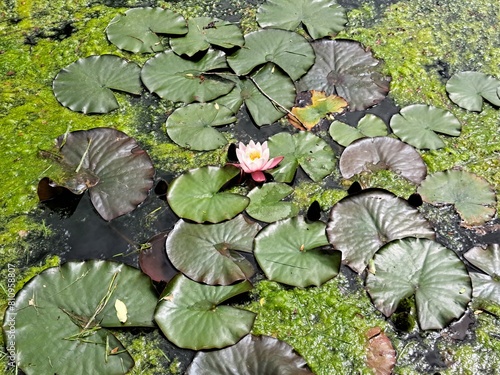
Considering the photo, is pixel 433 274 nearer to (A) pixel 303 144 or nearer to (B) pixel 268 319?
(B) pixel 268 319

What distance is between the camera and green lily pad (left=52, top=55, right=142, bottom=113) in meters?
2.36

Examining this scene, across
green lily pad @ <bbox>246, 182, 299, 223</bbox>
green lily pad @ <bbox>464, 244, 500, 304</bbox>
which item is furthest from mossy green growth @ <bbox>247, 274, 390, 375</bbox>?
green lily pad @ <bbox>464, 244, 500, 304</bbox>

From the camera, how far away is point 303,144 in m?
2.23

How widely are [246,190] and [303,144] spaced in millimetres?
331

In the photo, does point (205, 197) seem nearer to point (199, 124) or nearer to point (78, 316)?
point (199, 124)

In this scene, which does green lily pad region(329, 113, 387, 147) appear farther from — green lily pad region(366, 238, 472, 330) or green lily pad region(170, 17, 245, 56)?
green lily pad region(170, 17, 245, 56)

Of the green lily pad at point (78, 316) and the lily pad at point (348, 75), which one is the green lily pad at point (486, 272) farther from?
the green lily pad at point (78, 316)

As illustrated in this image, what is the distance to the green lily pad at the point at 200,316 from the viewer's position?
1.64 m

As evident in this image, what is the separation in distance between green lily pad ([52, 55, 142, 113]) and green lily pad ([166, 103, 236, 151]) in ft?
0.93

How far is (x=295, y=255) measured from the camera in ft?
6.11

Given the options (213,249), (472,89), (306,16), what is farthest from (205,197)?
(472,89)

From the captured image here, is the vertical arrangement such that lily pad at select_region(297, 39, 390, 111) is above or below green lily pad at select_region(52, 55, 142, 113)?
below

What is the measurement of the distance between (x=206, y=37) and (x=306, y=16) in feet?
1.83

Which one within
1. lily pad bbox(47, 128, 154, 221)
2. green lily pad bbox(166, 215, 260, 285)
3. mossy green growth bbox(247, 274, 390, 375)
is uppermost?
lily pad bbox(47, 128, 154, 221)
